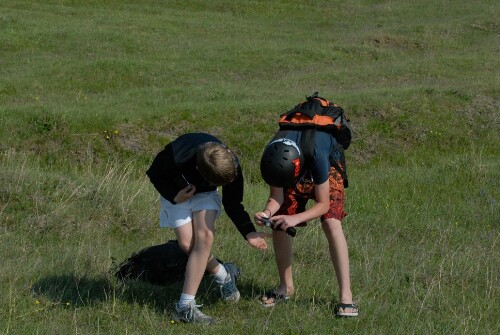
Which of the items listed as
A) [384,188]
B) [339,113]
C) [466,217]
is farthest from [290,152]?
[384,188]

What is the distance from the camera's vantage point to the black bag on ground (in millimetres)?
5625

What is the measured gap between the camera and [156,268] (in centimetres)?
562

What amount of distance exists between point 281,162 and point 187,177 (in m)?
0.64

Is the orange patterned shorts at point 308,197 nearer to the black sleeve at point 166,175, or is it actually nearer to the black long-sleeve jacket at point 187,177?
the black long-sleeve jacket at point 187,177

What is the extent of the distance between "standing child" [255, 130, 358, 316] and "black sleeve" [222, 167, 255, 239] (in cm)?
16

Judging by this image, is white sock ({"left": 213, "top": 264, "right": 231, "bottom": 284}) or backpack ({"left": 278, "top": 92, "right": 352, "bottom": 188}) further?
Answer: white sock ({"left": 213, "top": 264, "right": 231, "bottom": 284})

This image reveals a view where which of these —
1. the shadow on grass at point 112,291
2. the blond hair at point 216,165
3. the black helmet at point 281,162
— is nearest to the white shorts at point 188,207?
the blond hair at point 216,165

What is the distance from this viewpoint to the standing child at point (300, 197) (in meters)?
4.80

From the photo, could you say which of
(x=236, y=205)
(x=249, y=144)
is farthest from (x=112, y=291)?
(x=249, y=144)

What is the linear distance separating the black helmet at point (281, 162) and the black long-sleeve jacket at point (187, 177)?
9.3 inches

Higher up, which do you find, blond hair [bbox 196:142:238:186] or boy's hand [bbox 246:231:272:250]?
blond hair [bbox 196:142:238:186]

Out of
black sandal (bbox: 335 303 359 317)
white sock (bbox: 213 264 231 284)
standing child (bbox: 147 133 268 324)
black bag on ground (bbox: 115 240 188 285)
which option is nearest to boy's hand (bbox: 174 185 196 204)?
standing child (bbox: 147 133 268 324)

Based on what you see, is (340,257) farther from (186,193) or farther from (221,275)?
(186,193)

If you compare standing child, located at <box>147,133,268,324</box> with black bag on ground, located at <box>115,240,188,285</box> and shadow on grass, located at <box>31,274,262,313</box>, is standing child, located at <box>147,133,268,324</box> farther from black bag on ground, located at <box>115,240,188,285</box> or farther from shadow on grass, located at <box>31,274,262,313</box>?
black bag on ground, located at <box>115,240,188,285</box>
